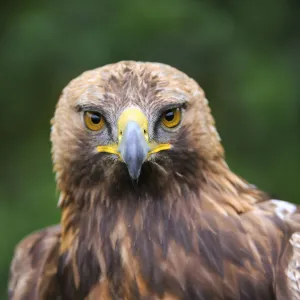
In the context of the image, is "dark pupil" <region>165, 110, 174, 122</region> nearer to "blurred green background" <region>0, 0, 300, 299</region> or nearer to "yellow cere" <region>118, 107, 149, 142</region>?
"yellow cere" <region>118, 107, 149, 142</region>

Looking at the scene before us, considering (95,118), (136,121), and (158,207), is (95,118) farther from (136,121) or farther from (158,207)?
(158,207)

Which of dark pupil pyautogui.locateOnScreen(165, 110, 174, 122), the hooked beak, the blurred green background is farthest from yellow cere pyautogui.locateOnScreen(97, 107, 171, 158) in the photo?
the blurred green background

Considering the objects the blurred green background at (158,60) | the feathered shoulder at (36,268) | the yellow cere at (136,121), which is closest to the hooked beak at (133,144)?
the yellow cere at (136,121)

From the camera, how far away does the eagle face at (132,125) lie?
9.16ft

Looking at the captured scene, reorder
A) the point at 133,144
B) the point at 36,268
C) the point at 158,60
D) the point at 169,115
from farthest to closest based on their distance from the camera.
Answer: the point at 158,60, the point at 36,268, the point at 169,115, the point at 133,144

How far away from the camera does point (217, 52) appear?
5.36 m

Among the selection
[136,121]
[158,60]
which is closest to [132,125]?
[136,121]

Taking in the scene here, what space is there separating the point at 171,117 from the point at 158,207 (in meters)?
0.34

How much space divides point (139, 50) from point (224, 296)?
263 centimetres

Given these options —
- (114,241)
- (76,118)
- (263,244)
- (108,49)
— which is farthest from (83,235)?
(108,49)

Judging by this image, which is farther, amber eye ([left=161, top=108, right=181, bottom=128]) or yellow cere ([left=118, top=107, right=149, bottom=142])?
amber eye ([left=161, top=108, right=181, bottom=128])

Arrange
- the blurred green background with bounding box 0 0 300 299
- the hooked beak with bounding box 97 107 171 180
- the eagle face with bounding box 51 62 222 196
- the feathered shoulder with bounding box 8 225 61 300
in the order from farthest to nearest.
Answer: the blurred green background with bounding box 0 0 300 299, the feathered shoulder with bounding box 8 225 61 300, the eagle face with bounding box 51 62 222 196, the hooked beak with bounding box 97 107 171 180

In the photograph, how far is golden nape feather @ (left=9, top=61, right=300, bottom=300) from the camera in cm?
282

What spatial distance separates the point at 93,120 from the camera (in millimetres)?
2867
